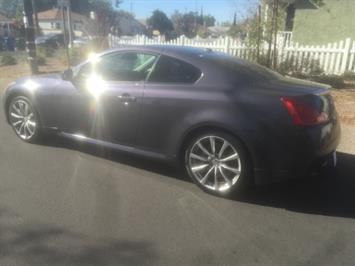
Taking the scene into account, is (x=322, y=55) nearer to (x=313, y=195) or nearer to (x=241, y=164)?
(x=313, y=195)

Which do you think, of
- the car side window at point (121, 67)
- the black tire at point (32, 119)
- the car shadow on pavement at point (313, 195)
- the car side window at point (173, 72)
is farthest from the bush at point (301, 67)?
the black tire at point (32, 119)

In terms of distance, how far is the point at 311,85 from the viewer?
154 inches

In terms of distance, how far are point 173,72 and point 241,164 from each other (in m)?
1.31

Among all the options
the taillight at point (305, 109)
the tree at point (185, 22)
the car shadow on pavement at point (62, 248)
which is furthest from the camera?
→ the tree at point (185, 22)

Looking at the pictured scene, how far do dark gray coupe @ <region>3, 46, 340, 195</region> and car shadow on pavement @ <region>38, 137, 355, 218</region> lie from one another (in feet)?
1.00

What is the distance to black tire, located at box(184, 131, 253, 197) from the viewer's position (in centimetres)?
365

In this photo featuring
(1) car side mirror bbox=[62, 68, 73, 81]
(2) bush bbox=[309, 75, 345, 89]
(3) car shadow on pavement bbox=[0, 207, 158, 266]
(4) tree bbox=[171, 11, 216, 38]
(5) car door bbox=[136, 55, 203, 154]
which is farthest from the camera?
(4) tree bbox=[171, 11, 216, 38]

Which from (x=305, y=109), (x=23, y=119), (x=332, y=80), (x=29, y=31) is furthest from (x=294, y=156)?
(x=29, y=31)

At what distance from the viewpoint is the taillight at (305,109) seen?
3455 mm

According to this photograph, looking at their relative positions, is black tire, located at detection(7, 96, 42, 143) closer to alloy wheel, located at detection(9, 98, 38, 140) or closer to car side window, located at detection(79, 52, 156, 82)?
alloy wheel, located at detection(9, 98, 38, 140)

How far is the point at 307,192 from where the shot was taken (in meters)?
4.00

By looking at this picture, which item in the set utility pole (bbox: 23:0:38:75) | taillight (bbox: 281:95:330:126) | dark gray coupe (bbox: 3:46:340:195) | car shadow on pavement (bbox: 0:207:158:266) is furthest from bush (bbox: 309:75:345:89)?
utility pole (bbox: 23:0:38:75)

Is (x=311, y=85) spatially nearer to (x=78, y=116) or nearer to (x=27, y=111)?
(x=78, y=116)

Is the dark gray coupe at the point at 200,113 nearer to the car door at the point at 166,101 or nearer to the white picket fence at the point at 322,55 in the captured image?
the car door at the point at 166,101
